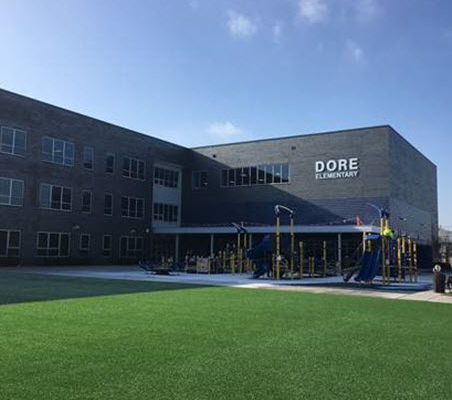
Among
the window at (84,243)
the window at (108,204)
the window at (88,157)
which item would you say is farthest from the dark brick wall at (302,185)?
the window at (84,243)

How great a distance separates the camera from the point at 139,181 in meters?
48.3

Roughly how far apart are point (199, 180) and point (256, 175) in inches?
267

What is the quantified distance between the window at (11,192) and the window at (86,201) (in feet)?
19.1

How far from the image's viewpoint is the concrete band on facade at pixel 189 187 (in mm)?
38906

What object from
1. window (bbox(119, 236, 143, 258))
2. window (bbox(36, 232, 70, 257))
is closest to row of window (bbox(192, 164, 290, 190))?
window (bbox(119, 236, 143, 258))

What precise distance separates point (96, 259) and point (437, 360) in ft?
126

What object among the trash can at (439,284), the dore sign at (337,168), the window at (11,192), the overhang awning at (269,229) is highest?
the dore sign at (337,168)

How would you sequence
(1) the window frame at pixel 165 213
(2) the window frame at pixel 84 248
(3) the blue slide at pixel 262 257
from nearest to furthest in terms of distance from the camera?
(3) the blue slide at pixel 262 257, (2) the window frame at pixel 84 248, (1) the window frame at pixel 165 213

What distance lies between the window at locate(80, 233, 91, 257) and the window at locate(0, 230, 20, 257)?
5.83m

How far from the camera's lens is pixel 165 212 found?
52.2 m

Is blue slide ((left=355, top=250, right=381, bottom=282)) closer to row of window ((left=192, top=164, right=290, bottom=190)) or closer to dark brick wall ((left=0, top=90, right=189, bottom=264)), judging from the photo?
row of window ((left=192, top=164, right=290, bottom=190))

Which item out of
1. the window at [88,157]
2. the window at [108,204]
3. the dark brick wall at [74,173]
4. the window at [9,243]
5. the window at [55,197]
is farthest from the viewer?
the window at [108,204]

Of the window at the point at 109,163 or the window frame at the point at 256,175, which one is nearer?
the window at the point at 109,163

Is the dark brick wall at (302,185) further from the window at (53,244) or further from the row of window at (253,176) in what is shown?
the window at (53,244)
